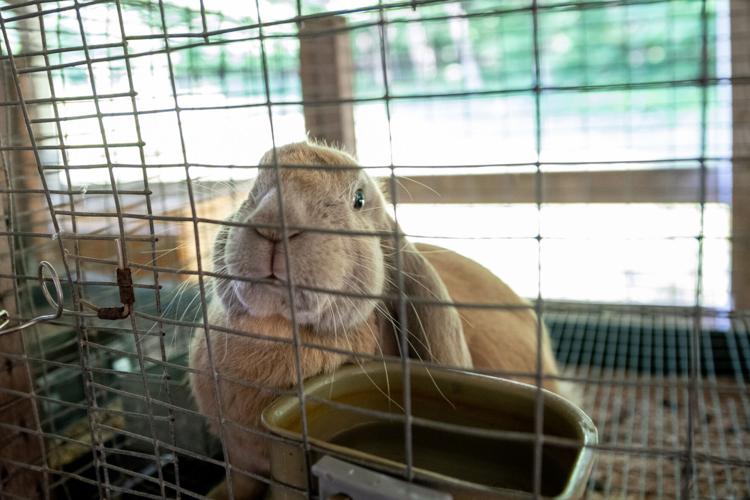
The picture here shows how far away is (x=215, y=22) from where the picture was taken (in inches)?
102

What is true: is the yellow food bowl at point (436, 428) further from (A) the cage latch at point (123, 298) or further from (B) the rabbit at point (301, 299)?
(A) the cage latch at point (123, 298)

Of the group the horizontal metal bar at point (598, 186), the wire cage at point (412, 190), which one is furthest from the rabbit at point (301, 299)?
the horizontal metal bar at point (598, 186)

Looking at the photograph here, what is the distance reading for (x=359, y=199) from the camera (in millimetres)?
1564

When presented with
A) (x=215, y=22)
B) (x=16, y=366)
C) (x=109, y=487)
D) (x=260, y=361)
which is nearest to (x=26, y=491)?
(x=16, y=366)

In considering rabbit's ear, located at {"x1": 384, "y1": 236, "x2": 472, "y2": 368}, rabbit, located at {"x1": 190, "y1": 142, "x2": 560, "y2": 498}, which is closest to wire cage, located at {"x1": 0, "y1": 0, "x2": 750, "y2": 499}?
rabbit, located at {"x1": 190, "y1": 142, "x2": 560, "y2": 498}

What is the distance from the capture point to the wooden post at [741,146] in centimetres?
289

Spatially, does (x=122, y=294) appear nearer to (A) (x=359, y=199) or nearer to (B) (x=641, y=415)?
(A) (x=359, y=199)

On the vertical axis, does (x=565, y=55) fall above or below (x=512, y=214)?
above

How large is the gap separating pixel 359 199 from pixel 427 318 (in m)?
0.34

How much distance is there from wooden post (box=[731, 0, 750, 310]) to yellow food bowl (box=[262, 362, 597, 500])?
83.9 inches

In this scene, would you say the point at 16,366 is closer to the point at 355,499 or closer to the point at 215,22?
the point at 355,499

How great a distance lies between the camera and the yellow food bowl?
109 cm

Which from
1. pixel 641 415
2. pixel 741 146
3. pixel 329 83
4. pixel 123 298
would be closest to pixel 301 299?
pixel 123 298

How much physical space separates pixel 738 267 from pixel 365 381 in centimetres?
239
